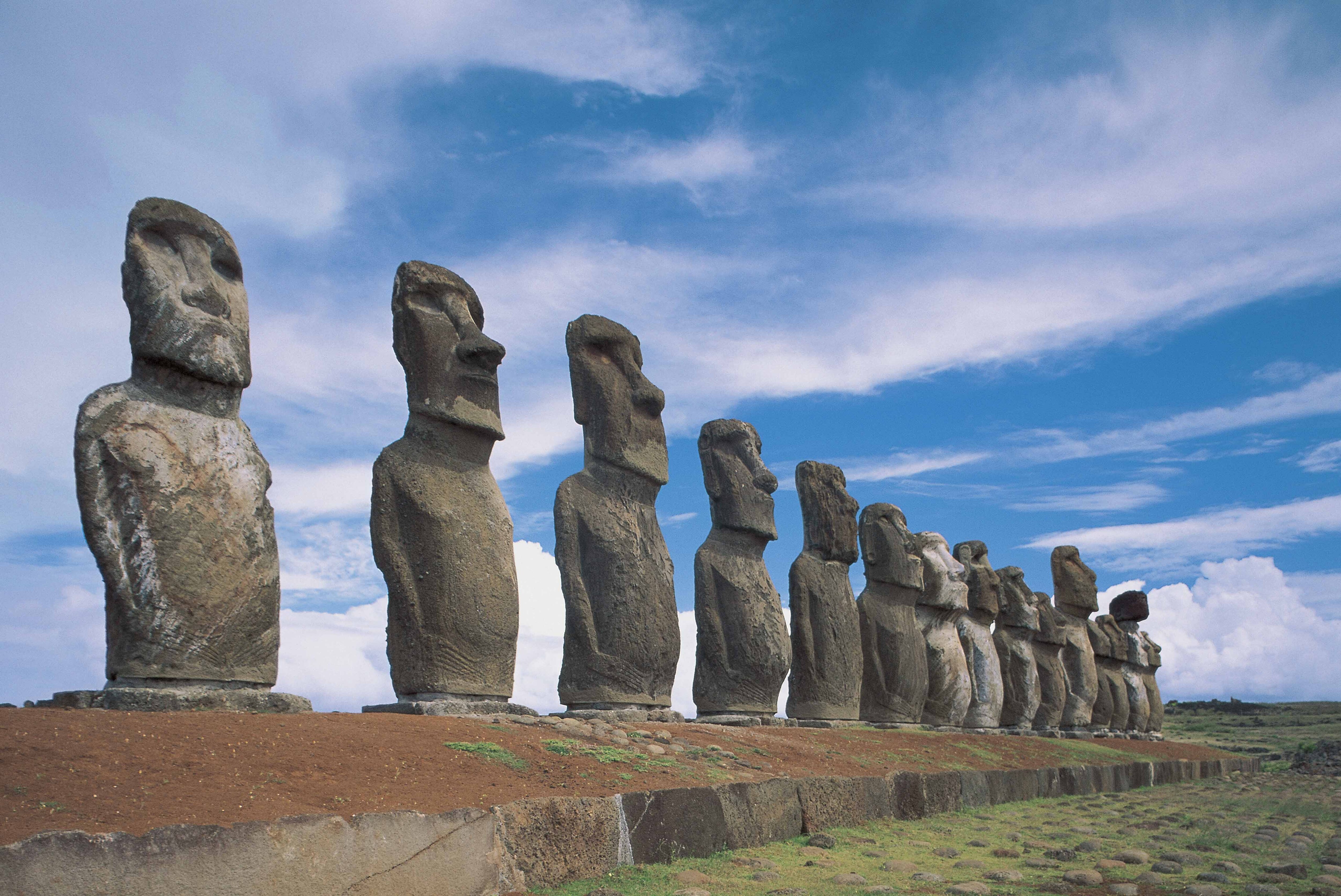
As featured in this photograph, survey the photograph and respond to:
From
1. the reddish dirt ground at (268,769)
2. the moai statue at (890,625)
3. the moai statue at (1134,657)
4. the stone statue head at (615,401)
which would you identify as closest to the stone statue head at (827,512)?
the moai statue at (890,625)

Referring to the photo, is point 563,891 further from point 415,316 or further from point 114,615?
point 415,316

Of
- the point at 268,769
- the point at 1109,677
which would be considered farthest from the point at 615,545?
the point at 1109,677

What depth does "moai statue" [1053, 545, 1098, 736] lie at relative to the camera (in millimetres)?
21984

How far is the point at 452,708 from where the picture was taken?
25.8 ft

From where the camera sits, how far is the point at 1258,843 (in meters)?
8.97

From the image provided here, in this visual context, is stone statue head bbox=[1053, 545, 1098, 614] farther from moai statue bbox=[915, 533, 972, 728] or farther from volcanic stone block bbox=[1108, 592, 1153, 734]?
moai statue bbox=[915, 533, 972, 728]

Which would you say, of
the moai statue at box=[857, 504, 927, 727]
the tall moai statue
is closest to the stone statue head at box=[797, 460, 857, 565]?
the moai statue at box=[857, 504, 927, 727]

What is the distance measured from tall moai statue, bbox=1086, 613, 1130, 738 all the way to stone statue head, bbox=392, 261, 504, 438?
723 inches

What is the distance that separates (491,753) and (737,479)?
656cm

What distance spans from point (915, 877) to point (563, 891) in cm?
211

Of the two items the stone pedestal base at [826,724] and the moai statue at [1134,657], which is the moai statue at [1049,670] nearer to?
the moai statue at [1134,657]

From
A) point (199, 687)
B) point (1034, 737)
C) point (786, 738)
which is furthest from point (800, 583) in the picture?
point (199, 687)

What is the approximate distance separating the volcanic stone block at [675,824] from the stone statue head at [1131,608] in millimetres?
22305

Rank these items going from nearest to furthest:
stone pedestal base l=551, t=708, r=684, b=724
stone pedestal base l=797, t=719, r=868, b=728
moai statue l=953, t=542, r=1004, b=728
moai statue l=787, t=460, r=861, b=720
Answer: stone pedestal base l=551, t=708, r=684, b=724 → stone pedestal base l=797, t=719, r=868, b=728 → moai statue l=787, t=460, r=861, b=720 → moai statue l=953, t=542, r=1004, b=728
